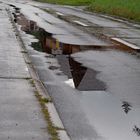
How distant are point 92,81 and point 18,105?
3133 mm

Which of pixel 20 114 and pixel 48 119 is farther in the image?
pixel 20 114

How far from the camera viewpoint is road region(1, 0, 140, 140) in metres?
8.07

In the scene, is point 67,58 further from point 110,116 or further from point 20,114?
point 20,114

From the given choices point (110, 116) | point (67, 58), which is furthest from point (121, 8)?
point (110, 116)

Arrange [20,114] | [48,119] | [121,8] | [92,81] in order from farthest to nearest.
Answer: [121,8] < [92,81] < [20,114] < [48,119]

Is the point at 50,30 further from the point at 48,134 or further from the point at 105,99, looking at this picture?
the point at 48,134

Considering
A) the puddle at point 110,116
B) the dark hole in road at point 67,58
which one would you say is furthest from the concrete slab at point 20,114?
the dark hole in road at point 67,58

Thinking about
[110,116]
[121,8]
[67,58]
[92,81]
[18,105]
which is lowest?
[121,8]

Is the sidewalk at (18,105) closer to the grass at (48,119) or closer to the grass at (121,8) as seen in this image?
the grass at (48,119)

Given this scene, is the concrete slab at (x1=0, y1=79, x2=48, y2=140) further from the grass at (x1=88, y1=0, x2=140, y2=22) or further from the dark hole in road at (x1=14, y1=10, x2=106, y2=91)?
the grass at (x1=88, y1=0, x2=140, y2=22)

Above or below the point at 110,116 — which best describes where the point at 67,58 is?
below

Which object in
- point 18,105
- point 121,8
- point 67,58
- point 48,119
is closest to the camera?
point 48,119

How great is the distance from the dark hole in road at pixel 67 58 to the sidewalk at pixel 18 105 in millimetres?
1186

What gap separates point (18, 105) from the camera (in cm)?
864
